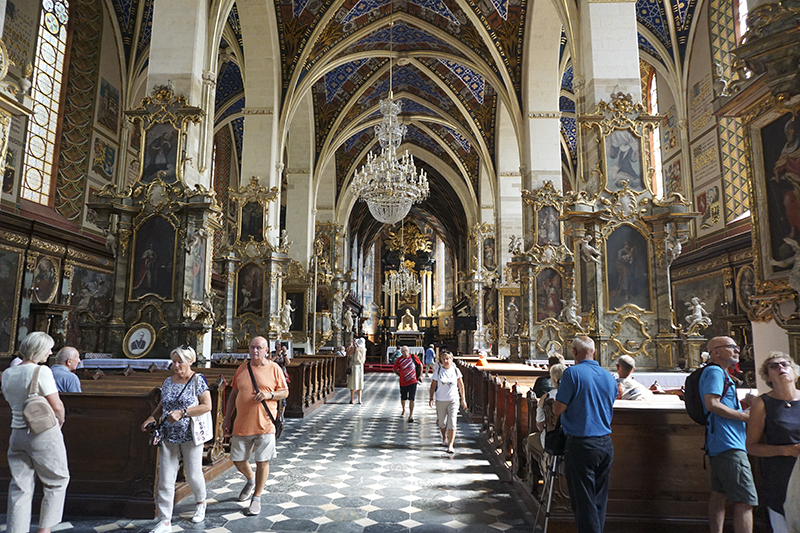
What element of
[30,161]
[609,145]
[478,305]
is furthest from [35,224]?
[478,305]

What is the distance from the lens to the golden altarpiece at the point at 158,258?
Answer: 29.6 ft

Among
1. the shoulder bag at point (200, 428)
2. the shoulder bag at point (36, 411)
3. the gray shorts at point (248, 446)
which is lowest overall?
the gray shorts at point (248, 446)

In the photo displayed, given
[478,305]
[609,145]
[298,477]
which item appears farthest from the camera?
[478,305]

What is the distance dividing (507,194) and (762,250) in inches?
621

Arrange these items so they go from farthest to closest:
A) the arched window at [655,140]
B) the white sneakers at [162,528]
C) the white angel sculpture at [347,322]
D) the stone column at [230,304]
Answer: the white angel sculpture at [347,322] < the arched window at [655,140] < the stone column at [230,304] < the white sneakers at [162,528]

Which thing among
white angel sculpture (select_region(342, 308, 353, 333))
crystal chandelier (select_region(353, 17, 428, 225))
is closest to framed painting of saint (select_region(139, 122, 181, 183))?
crystal chandelier (select_region(353, 17, 428, 225))

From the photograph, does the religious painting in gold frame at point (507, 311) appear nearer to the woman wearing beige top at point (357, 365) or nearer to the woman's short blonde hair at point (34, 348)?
the woman wearing beige top at point (357, 365)

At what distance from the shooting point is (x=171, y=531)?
3.87m

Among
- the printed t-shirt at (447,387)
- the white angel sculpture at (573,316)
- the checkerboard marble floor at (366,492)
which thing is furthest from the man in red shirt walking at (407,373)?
the white angel sculpture at (573,316)

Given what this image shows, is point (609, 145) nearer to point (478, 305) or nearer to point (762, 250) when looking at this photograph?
point (762, 250)

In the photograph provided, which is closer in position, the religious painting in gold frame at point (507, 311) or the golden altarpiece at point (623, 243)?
the golden altarpiece at point (623, 243)

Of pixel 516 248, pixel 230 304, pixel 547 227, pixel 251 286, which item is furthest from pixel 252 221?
pixel 547 227

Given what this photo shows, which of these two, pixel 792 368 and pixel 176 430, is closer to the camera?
pixel 792 368

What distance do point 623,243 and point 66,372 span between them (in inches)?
288
